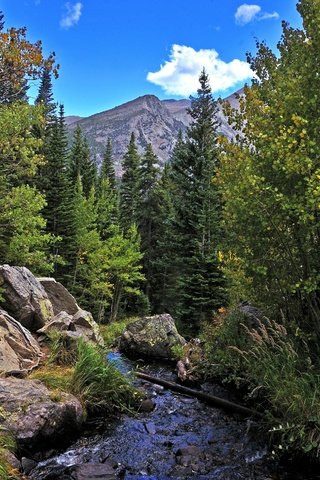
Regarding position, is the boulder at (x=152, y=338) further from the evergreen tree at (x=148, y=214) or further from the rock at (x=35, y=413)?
the evergreen tree at (x=148, y=214)

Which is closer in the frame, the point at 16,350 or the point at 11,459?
the point at 11,459

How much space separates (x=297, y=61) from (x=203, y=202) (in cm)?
1542

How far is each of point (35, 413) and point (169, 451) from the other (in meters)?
2.57

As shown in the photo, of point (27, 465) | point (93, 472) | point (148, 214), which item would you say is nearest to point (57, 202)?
point (148, 214)

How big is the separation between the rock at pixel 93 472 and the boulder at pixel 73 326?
454 cm

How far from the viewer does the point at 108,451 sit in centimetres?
738

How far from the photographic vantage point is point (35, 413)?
705cm

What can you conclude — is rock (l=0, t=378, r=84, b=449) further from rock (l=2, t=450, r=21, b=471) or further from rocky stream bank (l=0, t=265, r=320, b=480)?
rock (l=2, t=450, r=21, b=471)

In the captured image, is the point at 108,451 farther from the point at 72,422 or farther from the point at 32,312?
the point at 32,312

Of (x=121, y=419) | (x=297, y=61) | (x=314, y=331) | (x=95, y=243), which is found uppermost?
(x=297, y=61)

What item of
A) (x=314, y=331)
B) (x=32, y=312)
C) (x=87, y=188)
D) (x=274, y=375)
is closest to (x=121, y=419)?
(x=274, y=375)

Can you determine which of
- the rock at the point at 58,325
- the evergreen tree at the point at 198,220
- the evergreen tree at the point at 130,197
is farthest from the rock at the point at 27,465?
the evergreen tree at the point at 130,197

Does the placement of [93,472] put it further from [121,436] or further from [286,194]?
[286,194]

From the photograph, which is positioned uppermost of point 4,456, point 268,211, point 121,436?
point 268,211
